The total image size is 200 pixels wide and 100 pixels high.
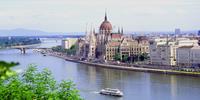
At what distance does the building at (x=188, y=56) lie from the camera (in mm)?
21062

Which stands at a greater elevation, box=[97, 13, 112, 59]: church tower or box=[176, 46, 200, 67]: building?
box=[97, 13, 112, 59]: church tower

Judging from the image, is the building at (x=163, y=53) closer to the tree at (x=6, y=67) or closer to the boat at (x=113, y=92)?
the boat at (x=113, y=92)

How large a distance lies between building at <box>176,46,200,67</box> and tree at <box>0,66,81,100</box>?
18.0 m

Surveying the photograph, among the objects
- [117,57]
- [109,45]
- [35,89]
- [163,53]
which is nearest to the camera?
[35,89]

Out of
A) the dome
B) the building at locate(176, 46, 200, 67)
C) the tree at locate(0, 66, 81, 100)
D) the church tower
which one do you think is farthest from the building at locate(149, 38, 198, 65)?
the tree at locate(0, 66, 81, 100)

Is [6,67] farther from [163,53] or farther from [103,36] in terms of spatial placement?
[103,36]

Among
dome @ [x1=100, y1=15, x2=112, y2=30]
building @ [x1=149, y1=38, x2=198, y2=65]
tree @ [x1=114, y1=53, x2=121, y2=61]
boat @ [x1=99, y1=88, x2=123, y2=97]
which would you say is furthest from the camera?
dome @ [x1=100, y1=15, x2=112, y2=30]

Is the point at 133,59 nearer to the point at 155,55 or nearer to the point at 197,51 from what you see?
the point at 155,55

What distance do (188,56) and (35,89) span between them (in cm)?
1881

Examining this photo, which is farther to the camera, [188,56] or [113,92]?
[188,56]

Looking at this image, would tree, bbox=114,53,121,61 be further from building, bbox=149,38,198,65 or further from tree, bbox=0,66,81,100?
tree, bbox=0,66,81,100

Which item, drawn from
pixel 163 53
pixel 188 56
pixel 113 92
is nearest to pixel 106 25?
pixel 163 53

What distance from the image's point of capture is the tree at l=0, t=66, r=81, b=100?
3033 millimetres

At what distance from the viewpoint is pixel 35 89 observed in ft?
10.9
